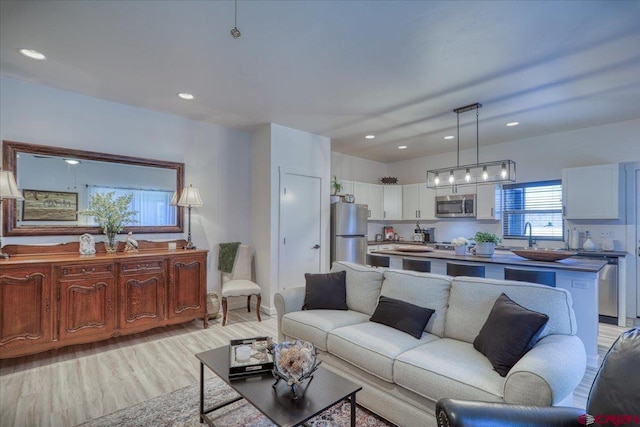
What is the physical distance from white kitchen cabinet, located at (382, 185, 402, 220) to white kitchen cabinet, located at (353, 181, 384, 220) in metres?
0.10

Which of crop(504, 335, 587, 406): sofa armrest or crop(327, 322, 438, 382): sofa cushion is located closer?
crop(504, 335, 587, 406): sofa armrest

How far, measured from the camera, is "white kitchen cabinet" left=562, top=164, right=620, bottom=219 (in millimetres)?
4301

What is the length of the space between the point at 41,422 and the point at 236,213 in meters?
3.17

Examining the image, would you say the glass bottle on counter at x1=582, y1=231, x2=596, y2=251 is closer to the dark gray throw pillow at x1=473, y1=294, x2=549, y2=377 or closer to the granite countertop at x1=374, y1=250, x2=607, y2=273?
the granite countertop at x1=374, y1=250, x2=607, y2=273

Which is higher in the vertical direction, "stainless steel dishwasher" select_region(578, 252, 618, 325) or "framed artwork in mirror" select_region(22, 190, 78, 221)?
"framed artwork in mirror" select_region(22, 190, 78, 221)

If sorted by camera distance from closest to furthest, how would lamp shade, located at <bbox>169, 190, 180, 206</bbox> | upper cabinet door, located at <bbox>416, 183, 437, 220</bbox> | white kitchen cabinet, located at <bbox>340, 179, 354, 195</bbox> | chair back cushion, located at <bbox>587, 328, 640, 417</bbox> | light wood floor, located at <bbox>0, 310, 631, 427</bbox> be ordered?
chair back cushion, located at <bbox>587, 328, 640, 417</bbox> < light wood floor, located at <bbox>0, 310, 631, 427</bbox> < lamp shade, located at <bbox>169, 190, 180, 206</bbox> < white kitchen cabinet, located at <bbox>340, 179, 354, 195</bbox> < upper cabinet door, located at <bbox>416, 183, 437, 220</bbox>

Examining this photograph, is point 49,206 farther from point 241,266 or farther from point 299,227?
point 299,227

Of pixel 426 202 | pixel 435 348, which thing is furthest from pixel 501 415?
pixel 426 202

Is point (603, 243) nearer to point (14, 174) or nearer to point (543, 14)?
point (543, 14)

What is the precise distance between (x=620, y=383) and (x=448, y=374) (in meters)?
0.74

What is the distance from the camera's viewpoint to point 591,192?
4461 millimetres

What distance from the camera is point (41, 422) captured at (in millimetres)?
2107

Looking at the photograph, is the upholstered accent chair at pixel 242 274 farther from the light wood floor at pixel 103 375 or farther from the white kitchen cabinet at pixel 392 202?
the white kitchen cabinet at pixel 392 202

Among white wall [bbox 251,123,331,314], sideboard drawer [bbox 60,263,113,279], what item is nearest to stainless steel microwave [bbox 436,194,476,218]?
white wall [bbox 251,123,331,314]
